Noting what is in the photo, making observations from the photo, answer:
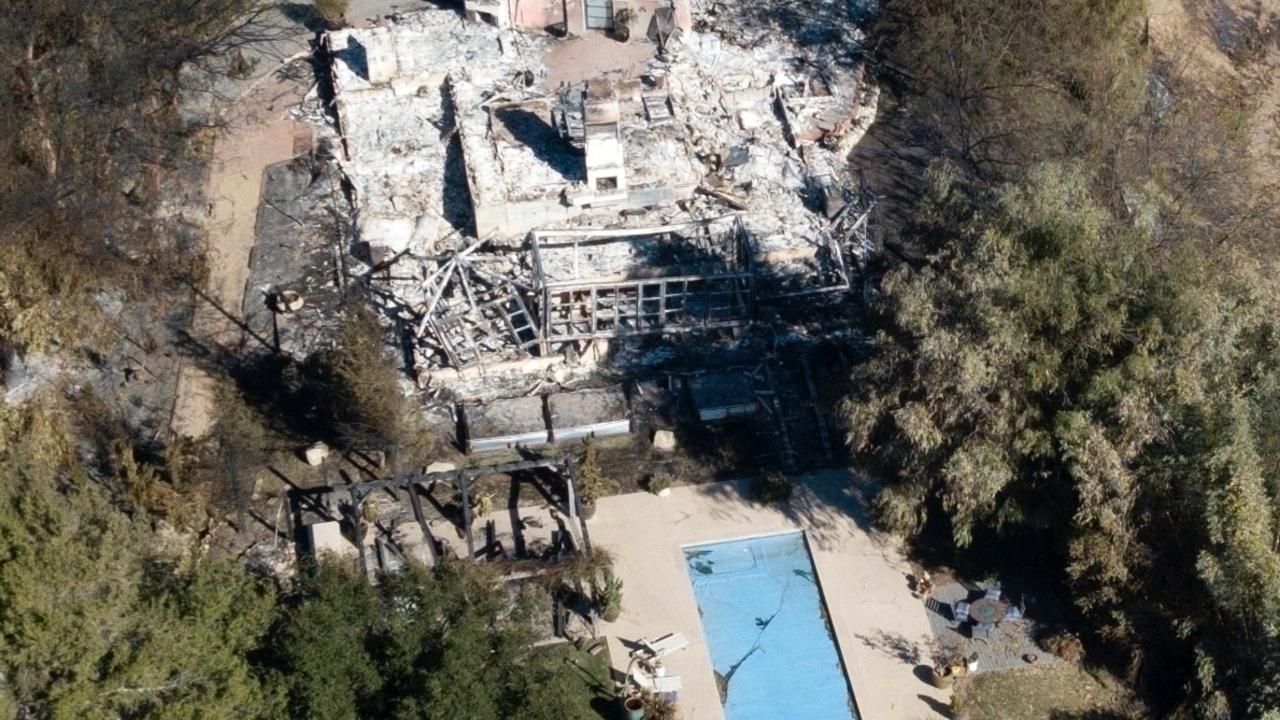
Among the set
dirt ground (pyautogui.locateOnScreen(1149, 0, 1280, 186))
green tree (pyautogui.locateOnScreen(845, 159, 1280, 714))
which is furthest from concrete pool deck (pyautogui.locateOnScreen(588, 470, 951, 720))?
dirt ground (pyautogui.locateOnScreen(1149, 0, 1280, 186))

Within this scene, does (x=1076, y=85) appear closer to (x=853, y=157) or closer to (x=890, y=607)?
(x=853, y=157)

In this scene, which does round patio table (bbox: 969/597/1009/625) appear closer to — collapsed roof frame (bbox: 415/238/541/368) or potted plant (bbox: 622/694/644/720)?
potted plant (bbox: 622/694/644/720)

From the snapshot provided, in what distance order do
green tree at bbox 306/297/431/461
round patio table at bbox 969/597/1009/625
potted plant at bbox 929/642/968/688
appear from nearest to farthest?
potted plant at bbox 929/642/968/688 < round patio table at bbox 969/597/1009/625 < green tree at bbox 306/297/431/461

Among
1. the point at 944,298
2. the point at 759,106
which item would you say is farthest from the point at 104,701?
the point at 759,106

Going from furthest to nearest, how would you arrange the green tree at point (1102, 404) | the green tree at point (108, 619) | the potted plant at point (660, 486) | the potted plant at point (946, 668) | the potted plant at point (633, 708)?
the potted plant at point (660, 486) → the potted plant at point (946, 668) → the potted plant at point (633, 708) → the green tree at point (1102, 404) → the green tree at point (108, 619)

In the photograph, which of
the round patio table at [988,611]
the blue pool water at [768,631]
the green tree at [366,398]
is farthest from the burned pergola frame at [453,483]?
the round patio table at [988,611]

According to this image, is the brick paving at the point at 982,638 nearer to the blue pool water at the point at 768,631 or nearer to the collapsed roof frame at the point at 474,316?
the blue pool water at the point at 768,631

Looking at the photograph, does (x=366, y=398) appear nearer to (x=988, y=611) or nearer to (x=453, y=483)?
(x=453, y=483)

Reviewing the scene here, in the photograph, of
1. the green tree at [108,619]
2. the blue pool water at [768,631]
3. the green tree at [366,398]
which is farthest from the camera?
A: the green tree at [366,398]
